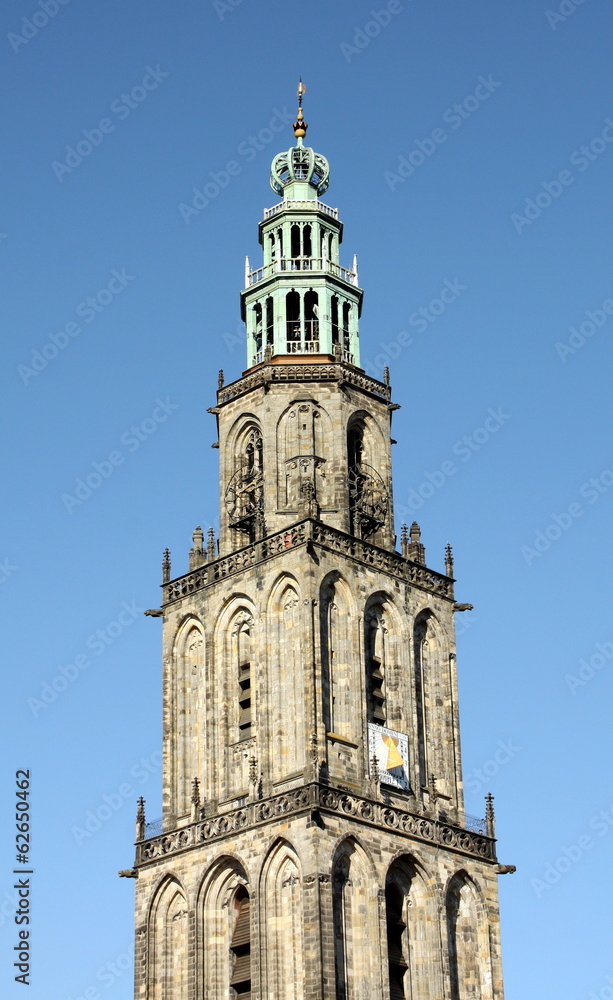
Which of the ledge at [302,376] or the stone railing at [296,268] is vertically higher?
the stone railing at [296,268]

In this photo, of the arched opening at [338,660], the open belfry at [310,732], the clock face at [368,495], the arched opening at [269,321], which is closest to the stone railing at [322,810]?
the open belfry at [310,732]

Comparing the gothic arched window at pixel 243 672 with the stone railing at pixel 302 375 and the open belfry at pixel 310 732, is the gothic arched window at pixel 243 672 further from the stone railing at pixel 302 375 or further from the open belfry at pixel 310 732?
the stone railing at pixel 302 375

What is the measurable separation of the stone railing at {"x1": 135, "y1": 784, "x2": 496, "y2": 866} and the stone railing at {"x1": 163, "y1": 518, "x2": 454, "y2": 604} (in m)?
8.26

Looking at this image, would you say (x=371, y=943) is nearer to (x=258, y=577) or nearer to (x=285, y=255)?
(x=258, y=577)

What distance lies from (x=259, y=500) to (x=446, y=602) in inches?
286

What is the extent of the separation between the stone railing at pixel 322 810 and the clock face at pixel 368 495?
10.4m

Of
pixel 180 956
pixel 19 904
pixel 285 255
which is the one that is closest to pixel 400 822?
pixel 180 956

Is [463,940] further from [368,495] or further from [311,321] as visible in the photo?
[311,321]

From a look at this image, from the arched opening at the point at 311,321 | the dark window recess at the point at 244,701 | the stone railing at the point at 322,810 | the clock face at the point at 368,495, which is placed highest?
the arched opening at the point at 311,321

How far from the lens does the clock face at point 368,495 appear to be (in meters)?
65.6

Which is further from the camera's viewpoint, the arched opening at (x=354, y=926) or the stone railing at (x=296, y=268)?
the stone railing at (x=296, y=268)

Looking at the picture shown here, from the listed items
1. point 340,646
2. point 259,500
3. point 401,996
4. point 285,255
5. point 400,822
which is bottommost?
point 401,996

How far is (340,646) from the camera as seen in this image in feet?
202

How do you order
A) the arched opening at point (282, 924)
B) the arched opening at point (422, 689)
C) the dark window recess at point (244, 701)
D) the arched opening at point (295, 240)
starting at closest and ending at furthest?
the arched opening at point (282, 924), the dark window recess at point (244, 701), the arched opening at point (422, 689), the arched opening at point (295, 240)
